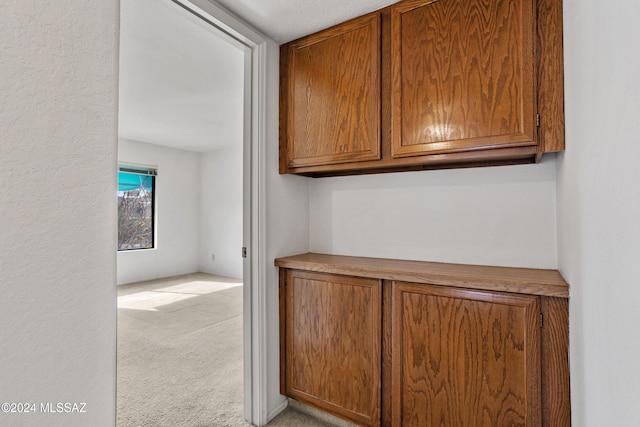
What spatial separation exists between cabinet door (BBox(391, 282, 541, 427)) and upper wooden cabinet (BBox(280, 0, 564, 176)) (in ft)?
2.12

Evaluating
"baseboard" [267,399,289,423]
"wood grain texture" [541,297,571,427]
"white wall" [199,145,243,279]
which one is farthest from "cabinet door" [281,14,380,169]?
"white wall" [199,145,243,279]

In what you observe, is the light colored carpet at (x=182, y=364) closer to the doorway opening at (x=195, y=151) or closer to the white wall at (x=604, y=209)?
the doorway opening at (x=195, y=151)

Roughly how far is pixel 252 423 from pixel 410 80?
2044 mm

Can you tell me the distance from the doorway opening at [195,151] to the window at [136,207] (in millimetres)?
119

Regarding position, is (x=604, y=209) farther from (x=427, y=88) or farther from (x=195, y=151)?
(x=195, y=151)

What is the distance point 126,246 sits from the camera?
554 centimetres

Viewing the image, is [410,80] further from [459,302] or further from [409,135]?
[459,302]

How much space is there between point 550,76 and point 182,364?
292 cm

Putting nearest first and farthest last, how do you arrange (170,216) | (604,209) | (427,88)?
(604,209) → (427,88) → (170,216)

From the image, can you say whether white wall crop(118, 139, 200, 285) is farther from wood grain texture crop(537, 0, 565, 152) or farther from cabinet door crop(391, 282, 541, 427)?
wood grain texture crop(537, 0, 565, 152)

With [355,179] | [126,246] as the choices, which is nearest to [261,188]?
[355,179]

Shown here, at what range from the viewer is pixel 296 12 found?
1689 millimetres

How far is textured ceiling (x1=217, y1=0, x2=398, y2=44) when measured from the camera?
1.62 metres

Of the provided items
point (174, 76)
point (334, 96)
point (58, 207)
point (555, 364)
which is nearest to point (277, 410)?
point (555, 364)
